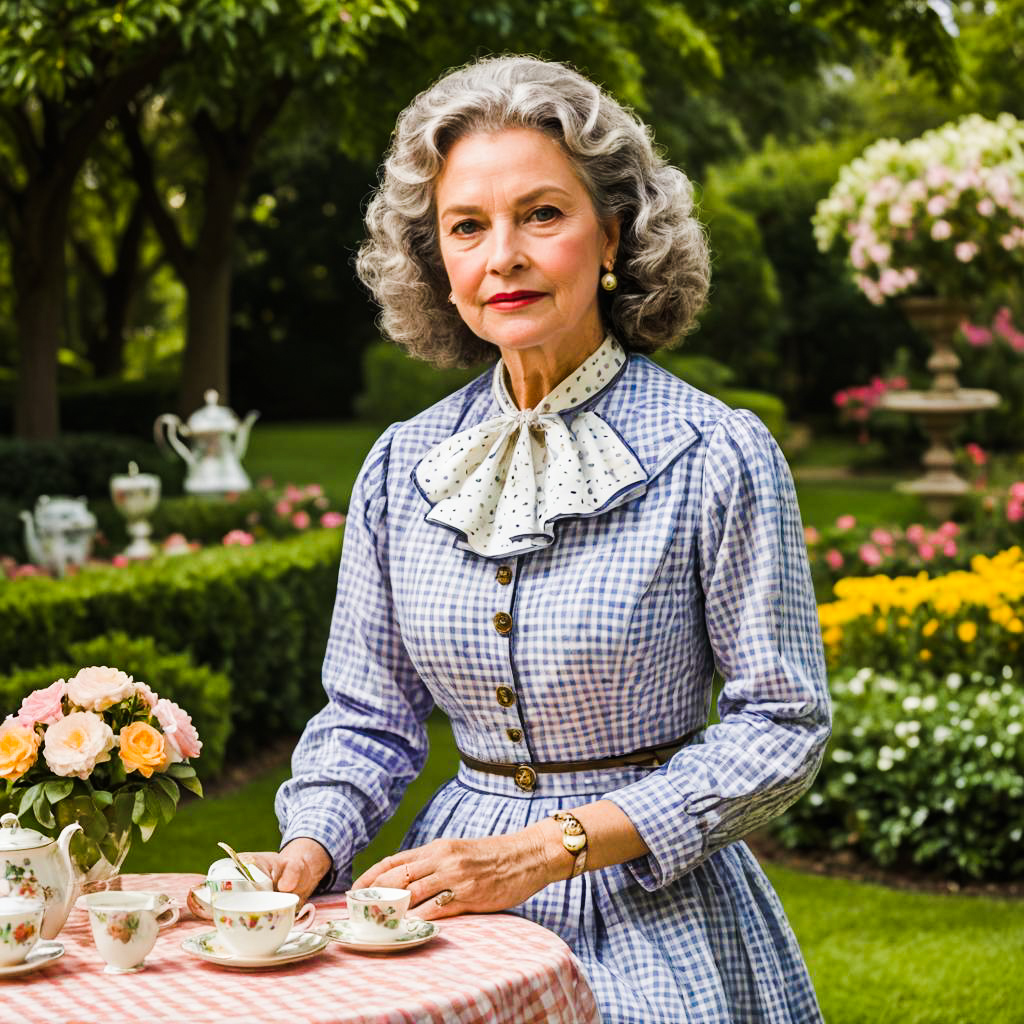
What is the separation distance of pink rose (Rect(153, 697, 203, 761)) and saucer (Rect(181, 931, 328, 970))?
0.29m

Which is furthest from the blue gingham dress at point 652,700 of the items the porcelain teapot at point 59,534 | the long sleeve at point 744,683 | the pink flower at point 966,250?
the pink flower at point 966,250

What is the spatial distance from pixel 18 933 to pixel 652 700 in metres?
0.90

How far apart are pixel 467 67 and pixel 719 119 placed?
19.2 meters

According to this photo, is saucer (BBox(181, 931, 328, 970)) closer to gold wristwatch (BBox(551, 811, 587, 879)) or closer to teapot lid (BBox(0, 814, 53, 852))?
teapot lid (BBox(0, 814, 53, 852))

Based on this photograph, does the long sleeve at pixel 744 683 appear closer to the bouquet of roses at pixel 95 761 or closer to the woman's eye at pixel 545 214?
the woman's eye at pixel 545 214

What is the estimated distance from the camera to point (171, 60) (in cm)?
1197

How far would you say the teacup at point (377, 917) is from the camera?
194 centimetres

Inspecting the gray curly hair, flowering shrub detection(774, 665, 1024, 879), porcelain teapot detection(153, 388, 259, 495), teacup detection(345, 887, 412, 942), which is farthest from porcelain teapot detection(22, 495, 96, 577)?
teacup detection(345, 887, 412, 942)

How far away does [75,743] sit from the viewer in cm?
207

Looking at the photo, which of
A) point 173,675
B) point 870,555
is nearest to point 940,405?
point 870,555

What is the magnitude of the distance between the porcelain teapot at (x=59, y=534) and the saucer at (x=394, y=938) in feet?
24.0

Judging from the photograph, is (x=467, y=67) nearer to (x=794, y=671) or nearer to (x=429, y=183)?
(x=429, y=183)

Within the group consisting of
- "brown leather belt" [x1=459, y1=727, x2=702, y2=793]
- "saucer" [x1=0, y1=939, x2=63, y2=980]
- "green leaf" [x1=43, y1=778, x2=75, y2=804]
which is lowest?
"saucer" [x1=0, y1=939, x2=63, y2=980]

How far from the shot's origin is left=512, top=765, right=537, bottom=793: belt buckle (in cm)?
231
